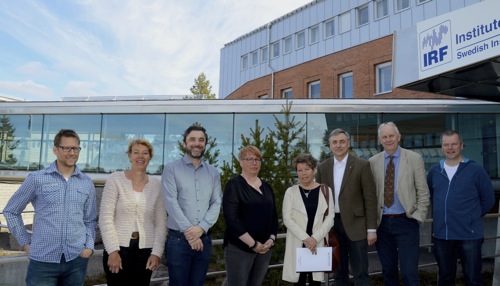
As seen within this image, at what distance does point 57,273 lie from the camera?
3209mm

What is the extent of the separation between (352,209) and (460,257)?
1.32m

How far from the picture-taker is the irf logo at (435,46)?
20.9 ft

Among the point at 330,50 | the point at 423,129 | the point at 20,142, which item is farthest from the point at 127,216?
the point at 330,50

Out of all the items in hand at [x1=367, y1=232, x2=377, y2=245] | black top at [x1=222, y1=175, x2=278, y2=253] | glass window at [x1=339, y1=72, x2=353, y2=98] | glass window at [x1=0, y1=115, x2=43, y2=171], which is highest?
glass window at [x1=339, y1=72, x2=353, y2=98]

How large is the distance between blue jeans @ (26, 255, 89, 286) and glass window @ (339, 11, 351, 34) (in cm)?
2240

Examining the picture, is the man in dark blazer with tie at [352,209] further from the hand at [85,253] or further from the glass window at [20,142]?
the glass window at [20,142]

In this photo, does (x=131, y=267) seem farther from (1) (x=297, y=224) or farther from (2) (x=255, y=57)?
(2) (x=255, y=57)

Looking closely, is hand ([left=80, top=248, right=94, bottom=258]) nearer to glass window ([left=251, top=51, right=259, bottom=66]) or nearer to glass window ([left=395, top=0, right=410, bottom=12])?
glass window ([left=395, top=0, right=410, bottom=12])

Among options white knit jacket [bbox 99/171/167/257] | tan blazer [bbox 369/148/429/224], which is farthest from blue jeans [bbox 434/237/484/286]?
white knit jacket [bbox 99/171/167/257]

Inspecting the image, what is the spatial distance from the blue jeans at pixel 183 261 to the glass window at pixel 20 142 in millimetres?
12663

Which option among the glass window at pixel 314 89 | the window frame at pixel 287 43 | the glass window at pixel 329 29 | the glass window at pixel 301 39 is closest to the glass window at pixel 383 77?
the glass window at pixel 314 89

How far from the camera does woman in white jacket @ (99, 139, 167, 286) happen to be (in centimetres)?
348

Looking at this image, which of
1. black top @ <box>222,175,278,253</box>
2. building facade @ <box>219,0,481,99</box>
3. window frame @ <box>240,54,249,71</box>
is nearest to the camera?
black top @ <box>222,175,278,253</box>

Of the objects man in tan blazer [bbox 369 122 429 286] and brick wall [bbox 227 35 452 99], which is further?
brick wall [bbox 227 35 452 99]
